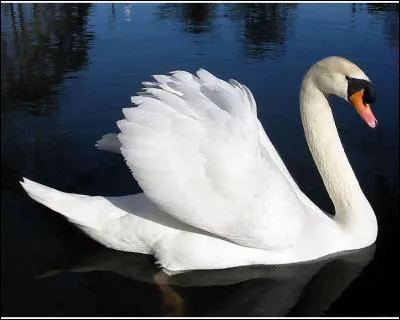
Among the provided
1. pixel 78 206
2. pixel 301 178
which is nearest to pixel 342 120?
pixel 301 178

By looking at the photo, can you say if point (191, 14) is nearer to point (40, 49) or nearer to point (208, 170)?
point (40, 49)

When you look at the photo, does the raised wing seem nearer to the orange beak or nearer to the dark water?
the dark water

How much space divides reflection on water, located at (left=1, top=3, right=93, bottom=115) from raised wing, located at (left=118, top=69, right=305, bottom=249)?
311cm

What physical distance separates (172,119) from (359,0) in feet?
27.3

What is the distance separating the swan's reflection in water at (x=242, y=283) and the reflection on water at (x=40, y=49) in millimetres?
2792

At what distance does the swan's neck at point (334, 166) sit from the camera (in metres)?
4.03

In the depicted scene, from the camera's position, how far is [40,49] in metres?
8.46

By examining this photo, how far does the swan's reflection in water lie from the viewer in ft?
12.0

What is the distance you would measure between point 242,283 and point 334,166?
102 cm

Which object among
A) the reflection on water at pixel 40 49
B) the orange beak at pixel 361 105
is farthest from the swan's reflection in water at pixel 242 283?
the reflection on water at pixel 40 49

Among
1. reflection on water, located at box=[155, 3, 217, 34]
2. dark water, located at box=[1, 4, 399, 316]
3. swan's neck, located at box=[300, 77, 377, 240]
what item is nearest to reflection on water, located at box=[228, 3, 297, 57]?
dark water, located at box=[1, 4, 399, 316]

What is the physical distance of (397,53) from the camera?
8.16 m

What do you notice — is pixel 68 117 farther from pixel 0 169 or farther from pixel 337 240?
pixel 337 240

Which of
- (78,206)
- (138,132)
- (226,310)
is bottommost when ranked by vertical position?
(226,310)
